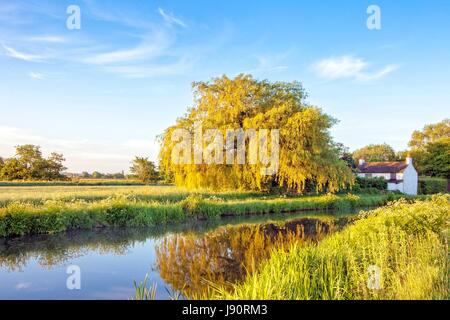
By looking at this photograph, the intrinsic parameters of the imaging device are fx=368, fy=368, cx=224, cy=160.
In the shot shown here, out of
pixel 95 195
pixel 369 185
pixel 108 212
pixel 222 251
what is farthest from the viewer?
pixel 369 185

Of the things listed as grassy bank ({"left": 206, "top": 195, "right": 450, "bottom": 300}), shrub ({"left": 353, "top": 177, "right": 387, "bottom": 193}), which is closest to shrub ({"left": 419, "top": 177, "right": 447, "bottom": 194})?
shrub ({"left": 353, "top": 177, "right": 387, "bottom": 193})

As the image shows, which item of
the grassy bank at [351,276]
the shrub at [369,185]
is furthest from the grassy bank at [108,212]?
the shrub at [369,185]

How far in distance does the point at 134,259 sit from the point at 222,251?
7.86 feet

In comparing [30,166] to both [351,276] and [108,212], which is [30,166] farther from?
[351,276]

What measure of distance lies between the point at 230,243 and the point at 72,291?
18.1ft

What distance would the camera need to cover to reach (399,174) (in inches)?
1609

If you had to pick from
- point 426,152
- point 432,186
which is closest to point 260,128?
point 432,186

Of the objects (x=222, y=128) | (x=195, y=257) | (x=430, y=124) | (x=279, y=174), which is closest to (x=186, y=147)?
(x=222, y=128)

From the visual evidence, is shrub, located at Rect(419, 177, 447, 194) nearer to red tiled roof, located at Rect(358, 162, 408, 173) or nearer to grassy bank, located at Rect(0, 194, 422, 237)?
red tiled roof, located at Rect(358, 162, 408, 173)

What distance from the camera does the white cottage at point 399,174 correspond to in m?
39.5

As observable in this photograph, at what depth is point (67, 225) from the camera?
1240cm

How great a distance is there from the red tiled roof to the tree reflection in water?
3020 centimetres

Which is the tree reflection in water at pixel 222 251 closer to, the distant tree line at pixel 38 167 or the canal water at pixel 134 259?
the canal water at pixel 134 259

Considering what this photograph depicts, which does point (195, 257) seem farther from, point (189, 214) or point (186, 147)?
point (186, 147)
